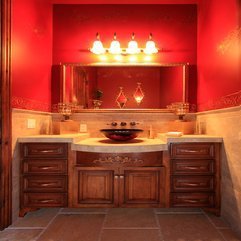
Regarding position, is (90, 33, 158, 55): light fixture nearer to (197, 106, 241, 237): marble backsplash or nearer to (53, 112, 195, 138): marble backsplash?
(53, 112, 195, 138): marble backsplash

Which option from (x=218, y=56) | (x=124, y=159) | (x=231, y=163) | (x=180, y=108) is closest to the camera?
(x=231, y=163)

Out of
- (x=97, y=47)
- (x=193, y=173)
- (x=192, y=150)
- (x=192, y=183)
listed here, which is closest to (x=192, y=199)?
(x=192, y=183)

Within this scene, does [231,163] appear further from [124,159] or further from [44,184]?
[44,184]

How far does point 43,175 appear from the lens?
217cm

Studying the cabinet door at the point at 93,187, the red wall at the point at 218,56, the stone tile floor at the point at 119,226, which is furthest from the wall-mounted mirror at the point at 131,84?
the stone tile floor at the point at 119,226

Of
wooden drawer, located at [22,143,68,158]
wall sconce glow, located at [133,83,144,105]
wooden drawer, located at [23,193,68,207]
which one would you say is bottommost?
wooden drawer, located at [23,193,68,207]

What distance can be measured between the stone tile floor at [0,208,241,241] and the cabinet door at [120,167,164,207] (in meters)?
0.18

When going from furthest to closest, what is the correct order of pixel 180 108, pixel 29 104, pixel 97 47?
1. pixel 97 47
2. pixel 180 108
3. pixel 29 104

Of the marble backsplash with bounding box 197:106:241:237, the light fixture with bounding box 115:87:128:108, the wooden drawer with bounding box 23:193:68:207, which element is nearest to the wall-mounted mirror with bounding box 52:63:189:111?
the light fixture with bounding box 115:87:128:108

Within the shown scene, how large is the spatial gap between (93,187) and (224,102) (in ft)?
5.22

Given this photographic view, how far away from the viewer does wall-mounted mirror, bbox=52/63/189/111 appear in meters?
2.82

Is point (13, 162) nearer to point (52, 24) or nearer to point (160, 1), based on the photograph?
point (52, 24)

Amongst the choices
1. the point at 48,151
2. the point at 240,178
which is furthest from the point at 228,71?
the point at 48,151

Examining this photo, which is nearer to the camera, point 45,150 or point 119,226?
point 119,226
